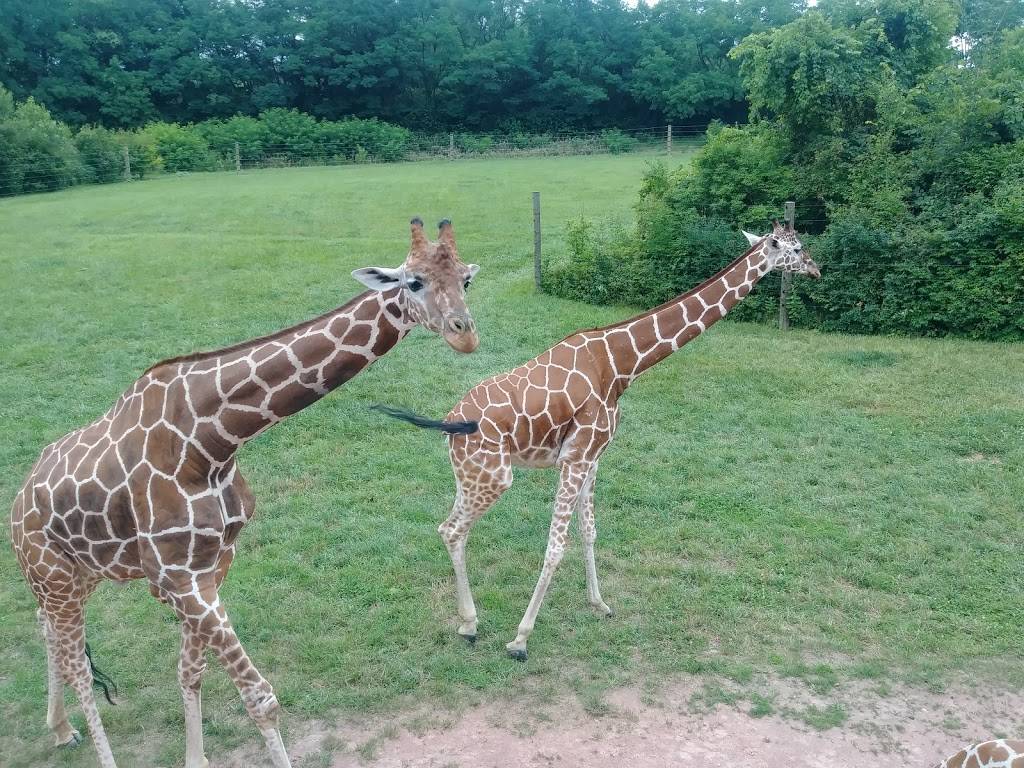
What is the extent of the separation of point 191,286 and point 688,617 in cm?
1310

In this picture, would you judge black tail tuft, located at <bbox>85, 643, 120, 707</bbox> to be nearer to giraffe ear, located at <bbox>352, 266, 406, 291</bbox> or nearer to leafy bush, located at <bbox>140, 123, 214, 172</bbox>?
giraffe ear, located at <bbox>352, 266, 406, 291</bbox>

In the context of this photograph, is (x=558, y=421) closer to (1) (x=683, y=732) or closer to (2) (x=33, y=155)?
(1) (x=683, y=732)

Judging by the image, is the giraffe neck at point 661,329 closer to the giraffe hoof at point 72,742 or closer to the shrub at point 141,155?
the giraffe hoof at point 72,742

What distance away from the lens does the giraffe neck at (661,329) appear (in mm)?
6301

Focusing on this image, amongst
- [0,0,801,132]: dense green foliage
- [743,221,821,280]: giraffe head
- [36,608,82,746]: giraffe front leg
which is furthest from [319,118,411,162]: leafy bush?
[36,608,82,746]: giraffe front leg

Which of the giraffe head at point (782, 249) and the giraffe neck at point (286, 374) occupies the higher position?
the giraffe head at point (782, 249)

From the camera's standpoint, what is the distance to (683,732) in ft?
16.9

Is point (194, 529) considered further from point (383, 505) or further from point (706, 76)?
point (706, 76)

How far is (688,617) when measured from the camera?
20.8ft

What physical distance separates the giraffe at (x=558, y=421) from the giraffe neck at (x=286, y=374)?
5.36 feet

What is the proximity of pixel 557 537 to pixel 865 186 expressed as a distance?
434 inches

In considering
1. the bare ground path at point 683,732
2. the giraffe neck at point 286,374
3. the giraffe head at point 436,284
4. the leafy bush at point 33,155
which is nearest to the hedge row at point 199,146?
the leafy bush at point 33,155

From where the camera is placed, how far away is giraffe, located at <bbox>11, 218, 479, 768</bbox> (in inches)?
164

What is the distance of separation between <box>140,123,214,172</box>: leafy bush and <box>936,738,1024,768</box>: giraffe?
126 ft
